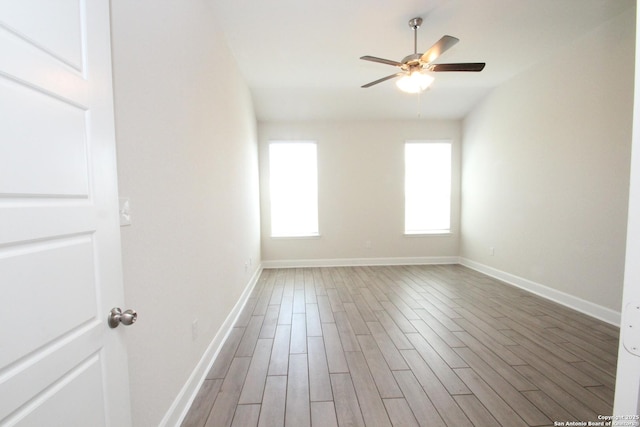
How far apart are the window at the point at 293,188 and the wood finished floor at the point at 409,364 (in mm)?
1747

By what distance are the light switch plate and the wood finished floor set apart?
128 centimetres

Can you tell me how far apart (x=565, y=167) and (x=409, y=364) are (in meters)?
3.03

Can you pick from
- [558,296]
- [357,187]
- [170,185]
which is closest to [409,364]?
[170,185]

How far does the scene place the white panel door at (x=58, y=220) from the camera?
0.55 meters

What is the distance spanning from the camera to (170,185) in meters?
1.47

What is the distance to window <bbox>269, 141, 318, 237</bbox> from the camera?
4.75 metres

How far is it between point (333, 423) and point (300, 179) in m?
3.87

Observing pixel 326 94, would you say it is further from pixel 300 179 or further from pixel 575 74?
pixel 575 74

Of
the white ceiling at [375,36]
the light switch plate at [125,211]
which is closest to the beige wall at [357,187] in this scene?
the white ceiling at [375,36]

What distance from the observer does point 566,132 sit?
9.70ft

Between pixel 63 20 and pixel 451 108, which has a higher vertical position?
pixel 451 108

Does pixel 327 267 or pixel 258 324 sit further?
pixel 327 267

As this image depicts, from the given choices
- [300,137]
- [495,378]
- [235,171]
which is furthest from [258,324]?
[300,137]

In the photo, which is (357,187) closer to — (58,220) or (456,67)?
(456,67)
